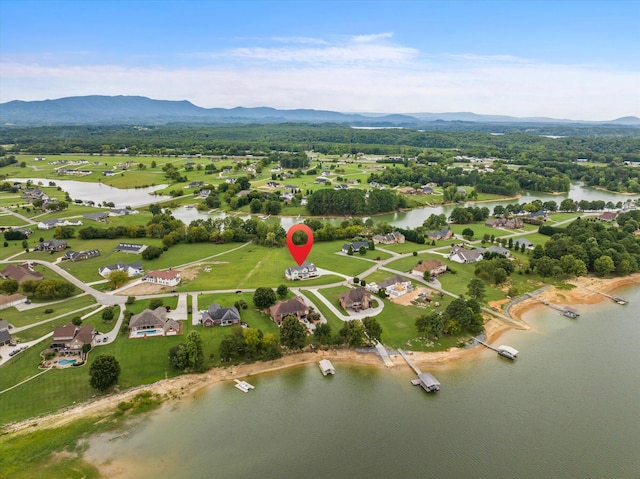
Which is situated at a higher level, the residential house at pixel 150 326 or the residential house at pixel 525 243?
the residential house at pixel 525 243

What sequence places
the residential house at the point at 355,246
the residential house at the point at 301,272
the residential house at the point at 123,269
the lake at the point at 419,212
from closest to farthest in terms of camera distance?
the residential house at the point at 301,272 < the residential house at the point at 123,269 < the residential house at the point at 355,246 < the lake at the point at 419,212

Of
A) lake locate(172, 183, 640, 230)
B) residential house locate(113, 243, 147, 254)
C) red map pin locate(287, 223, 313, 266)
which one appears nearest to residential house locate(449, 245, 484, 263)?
lake locate(172, 183, 640, 230)

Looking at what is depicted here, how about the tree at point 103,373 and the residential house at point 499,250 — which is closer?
the tree at point 103,373

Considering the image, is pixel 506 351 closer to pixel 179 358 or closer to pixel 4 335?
pixel 179 358

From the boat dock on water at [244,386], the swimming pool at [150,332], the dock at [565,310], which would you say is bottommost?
the boat dock on water at [244,386]

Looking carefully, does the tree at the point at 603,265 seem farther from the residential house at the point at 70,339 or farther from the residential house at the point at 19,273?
the residential house at the point at 19,273

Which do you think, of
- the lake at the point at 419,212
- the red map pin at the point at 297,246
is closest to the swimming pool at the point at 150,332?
the red map pin at the point at 297,246

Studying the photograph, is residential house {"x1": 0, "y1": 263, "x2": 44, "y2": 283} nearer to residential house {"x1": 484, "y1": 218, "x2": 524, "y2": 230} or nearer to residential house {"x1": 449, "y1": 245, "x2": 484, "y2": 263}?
residential house {"x1": 449, "y1": 245, "x2": 484, "y2": 263}

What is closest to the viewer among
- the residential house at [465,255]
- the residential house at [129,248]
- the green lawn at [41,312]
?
the green lawn at [41,312]
